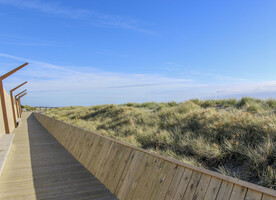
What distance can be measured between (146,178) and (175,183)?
62 centimetres

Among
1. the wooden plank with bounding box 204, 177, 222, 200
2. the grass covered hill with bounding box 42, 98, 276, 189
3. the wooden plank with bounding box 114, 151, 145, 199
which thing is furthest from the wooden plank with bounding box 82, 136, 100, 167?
the wooden plank with bounding box 204, 177, 222, 200

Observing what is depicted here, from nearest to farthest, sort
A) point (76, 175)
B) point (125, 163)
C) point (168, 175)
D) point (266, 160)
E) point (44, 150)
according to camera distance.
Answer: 1. point (168, 175)
2. point (125, 163)
3. point (266, 160)
4. point (76, 175)
5. point (44, 150)

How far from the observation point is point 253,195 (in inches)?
78.7

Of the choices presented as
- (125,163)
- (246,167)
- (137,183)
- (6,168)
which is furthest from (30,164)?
(246,167)

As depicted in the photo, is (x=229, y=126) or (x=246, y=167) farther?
(x=229, y=126)

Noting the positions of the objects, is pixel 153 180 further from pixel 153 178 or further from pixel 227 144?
pixel 227 144

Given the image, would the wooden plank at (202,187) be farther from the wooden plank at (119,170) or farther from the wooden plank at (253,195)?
the wooden plank at (119,170)

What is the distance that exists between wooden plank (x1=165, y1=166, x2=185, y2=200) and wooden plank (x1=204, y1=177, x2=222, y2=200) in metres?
0.43

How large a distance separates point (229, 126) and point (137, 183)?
3879 millimetres

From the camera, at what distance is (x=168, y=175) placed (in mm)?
2928

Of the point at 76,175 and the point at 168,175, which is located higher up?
the point at 168,175

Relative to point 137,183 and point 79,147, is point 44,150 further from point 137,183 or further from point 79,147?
point 137,183

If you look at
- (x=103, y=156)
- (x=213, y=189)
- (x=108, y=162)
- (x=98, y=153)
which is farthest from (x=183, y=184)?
(x=98, y=153)

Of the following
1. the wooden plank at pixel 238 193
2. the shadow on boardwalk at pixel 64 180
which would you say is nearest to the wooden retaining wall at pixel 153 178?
the wooden plank at pixel 238 193
